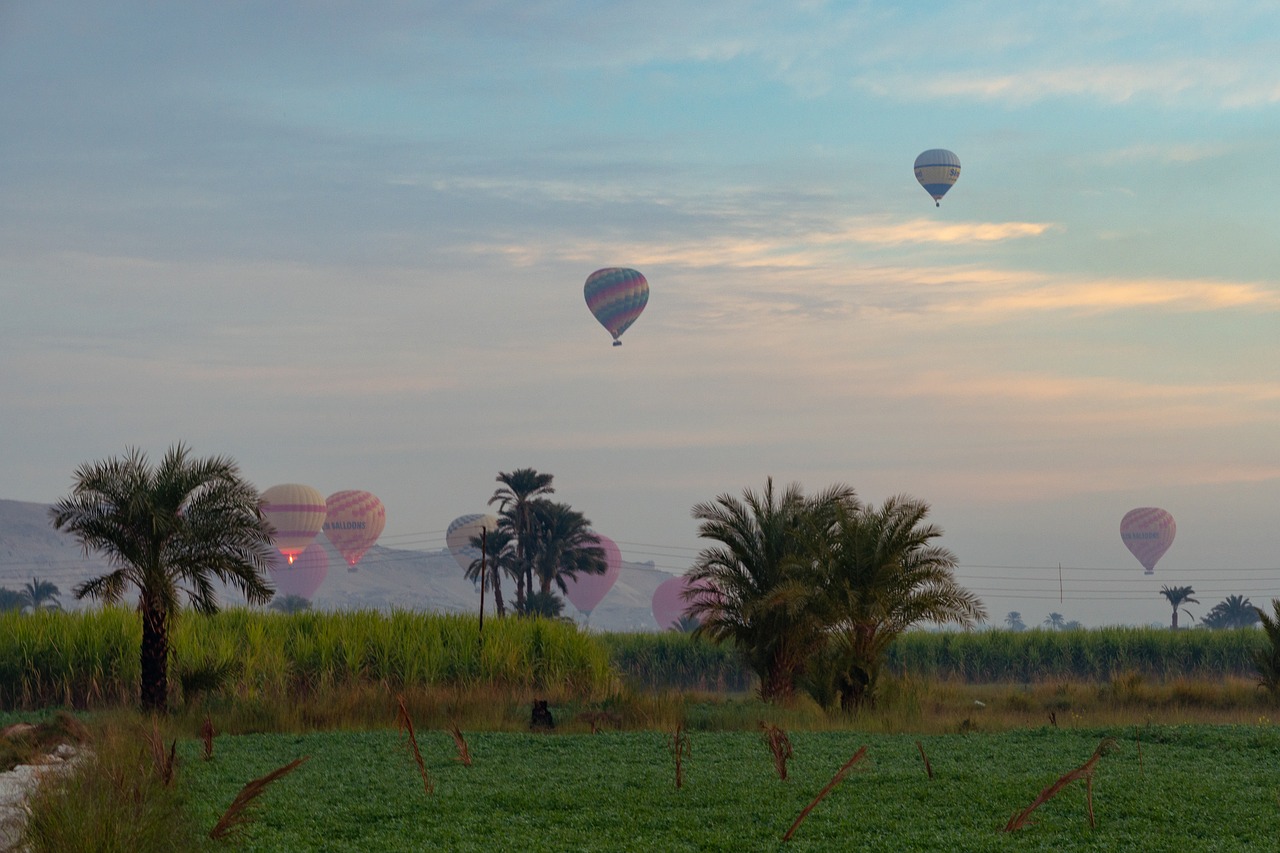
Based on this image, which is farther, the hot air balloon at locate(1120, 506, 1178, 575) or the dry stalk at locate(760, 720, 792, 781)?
the hot air balloon at locate(1120, 506, 1178, 575)

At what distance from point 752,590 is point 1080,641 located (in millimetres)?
27915

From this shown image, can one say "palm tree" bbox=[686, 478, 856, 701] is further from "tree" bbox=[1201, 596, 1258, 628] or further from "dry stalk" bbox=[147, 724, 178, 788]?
"tree" bbox=[1201, 596, 1258, 628]

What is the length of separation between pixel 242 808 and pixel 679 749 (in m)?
5.28

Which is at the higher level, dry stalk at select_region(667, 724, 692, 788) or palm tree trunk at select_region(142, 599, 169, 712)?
palm tree trunk at select_region(142, 599, 169, 712)

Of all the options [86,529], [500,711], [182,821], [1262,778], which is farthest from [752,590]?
[182,821]

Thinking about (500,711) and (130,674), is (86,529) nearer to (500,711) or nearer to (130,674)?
(130,674)


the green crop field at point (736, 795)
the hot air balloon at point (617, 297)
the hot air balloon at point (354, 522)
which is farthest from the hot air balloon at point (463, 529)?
the green crop field at point (736, 795)

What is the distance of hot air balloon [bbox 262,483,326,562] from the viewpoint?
377 ft

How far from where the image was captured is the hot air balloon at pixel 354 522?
129 meters

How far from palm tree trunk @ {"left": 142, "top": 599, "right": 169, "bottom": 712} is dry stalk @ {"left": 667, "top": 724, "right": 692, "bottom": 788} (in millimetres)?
11039

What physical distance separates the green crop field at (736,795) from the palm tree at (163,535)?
5.97 m

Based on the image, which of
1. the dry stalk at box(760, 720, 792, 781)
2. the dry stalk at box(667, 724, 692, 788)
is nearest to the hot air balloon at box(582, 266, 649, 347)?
the dry stalk at box(667, 724, 692, 788)

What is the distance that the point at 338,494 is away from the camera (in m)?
133

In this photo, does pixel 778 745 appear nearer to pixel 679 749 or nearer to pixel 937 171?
pixel 679 749
